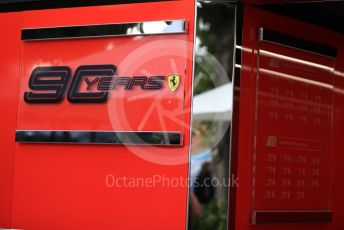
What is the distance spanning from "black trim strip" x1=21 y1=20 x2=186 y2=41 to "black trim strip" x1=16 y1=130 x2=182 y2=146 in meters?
0.83

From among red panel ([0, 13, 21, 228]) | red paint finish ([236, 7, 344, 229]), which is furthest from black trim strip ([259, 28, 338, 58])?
red panel ([0, 13, 21, 228])

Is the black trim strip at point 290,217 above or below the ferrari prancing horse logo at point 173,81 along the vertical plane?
below

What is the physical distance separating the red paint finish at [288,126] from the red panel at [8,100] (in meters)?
2.09

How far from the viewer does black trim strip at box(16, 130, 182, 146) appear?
5.39m

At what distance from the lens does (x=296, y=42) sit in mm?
5961

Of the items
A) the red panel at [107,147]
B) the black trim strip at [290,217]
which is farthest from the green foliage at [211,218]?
the black trim strip at [290,217]

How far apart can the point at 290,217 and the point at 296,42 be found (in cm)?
154

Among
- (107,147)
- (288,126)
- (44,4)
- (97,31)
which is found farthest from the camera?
(44,4)

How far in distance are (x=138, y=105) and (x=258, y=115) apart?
101 centimetres

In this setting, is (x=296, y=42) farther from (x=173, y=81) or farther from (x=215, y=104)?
(x=173, y=81)

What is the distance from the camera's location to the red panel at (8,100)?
606 centimetres

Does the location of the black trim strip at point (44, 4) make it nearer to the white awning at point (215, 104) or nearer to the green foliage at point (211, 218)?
the white awning at point (215, 104)

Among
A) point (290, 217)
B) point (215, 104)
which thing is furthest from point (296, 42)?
point (290, 217)

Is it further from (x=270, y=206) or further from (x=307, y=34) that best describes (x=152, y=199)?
(x=307, y=34)
